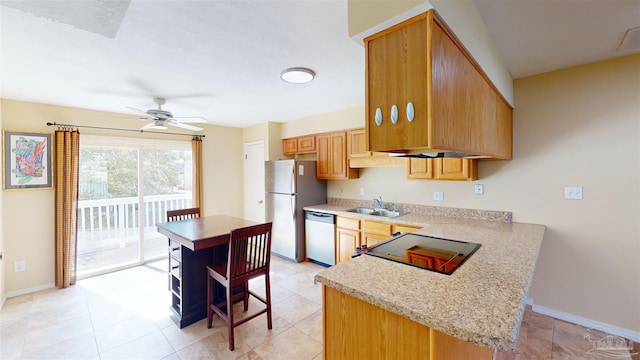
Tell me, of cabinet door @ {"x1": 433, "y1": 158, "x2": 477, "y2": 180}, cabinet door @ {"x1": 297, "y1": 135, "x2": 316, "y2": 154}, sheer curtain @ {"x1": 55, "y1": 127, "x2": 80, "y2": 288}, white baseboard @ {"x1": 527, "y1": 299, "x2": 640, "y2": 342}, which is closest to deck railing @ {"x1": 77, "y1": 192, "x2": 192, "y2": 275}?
sheer curtain @ {"x1": 55, "y1": 127, "x2": 80, "y2": 288}

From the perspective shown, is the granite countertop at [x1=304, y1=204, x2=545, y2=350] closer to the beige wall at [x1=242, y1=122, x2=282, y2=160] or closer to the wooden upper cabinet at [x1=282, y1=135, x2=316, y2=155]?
the wooden upper cabinet at [x1=282, y1=135, x2=316, y2=155]

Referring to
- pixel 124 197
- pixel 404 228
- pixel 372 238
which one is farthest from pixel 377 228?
pixel 124 197

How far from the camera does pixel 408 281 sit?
1203mm

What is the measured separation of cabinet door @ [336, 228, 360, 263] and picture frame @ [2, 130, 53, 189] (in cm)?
372

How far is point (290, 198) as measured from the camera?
3.95 metres

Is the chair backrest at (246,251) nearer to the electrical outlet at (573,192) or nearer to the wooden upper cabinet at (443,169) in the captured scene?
the wooden upper cabinet at (443,169)

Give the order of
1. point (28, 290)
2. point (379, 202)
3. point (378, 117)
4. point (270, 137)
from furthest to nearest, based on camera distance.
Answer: point (270, 137) < point (379, 202) < point (28, 290) < point (378, 117)

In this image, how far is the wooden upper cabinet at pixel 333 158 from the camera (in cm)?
378

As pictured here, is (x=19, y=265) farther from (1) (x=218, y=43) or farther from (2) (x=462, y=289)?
(2) (x=462, y=289)

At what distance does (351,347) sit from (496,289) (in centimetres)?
70

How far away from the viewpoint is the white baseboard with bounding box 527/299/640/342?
211cm

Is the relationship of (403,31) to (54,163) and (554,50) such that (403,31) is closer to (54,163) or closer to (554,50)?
(554,50)

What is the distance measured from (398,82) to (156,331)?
2.81 metres

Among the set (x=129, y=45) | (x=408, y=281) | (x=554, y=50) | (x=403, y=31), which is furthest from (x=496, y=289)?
(x=129, y=45)
